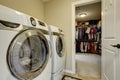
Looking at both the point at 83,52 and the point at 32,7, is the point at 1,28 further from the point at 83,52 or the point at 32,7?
the point at 83,52

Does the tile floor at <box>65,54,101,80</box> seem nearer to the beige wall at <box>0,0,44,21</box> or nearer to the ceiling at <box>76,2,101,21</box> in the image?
the beige wall at <box>0,0,44,21</box>

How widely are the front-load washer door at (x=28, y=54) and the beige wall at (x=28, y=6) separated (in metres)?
1.21

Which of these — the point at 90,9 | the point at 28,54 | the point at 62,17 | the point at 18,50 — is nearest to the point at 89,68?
the point at 62,17

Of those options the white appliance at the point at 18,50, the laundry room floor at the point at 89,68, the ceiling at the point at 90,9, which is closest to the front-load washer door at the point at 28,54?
the white appliance at the point at 18,50

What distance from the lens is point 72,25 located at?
2473mm

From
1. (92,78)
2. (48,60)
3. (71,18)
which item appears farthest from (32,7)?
(92,78)

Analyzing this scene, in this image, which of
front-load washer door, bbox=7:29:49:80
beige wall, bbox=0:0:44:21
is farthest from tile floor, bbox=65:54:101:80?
beige wall, bbox=0:0:44:21

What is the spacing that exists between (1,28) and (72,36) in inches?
76.8

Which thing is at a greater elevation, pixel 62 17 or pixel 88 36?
pixel 62 17

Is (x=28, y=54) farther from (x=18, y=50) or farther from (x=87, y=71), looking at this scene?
(x=87, y=71)

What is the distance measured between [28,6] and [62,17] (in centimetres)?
88

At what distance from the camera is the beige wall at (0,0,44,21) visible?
1.88 m

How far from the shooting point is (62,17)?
262 centimetres

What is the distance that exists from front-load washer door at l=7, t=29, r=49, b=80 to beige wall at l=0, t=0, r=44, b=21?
1.21 meters
